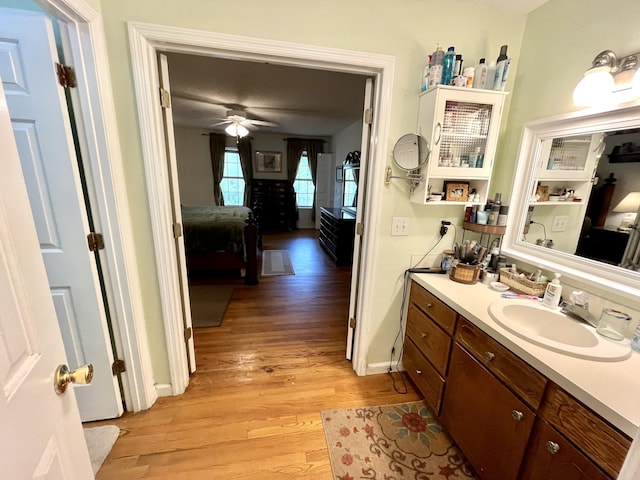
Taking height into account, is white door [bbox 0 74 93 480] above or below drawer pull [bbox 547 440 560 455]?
above

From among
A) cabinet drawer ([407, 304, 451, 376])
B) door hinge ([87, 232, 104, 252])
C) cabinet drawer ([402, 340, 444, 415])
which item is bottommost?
cabinet drawer ([402, 340, 444, 415])

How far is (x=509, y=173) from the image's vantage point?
1739 millimetres

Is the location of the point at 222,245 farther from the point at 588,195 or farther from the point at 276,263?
the point at 588,195

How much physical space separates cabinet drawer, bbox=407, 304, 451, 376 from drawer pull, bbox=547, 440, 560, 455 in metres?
0.55

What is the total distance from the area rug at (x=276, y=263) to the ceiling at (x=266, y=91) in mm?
2432

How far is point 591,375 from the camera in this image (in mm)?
901

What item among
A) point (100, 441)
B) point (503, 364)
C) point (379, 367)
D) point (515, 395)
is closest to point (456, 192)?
point (503, 364)

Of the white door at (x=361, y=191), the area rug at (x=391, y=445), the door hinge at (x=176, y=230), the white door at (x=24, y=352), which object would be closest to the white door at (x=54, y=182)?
the door hinge at (x=176, y=230)

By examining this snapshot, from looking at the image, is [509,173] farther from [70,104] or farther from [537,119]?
[70,104]

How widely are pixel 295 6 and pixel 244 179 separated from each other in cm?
560

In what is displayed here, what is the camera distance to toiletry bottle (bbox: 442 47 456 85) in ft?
4.69

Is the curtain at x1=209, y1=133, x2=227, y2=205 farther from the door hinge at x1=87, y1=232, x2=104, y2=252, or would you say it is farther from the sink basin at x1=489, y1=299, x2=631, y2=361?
the sink basin at x1=489, y1=299, x2=631, y2=361

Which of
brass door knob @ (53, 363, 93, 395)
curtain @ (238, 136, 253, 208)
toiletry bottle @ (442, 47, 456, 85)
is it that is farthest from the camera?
curtain @ (238, 136, 253, 208)

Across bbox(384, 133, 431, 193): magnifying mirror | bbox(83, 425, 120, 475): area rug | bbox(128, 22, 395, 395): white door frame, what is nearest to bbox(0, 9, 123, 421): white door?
bbox(83, 425, 120, 475): area rug
